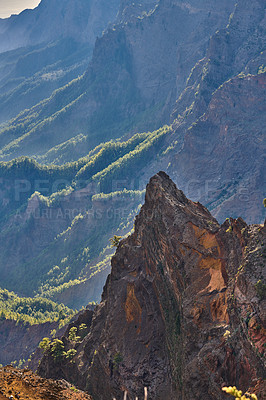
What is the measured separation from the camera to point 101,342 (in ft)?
282

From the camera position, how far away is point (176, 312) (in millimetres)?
72000

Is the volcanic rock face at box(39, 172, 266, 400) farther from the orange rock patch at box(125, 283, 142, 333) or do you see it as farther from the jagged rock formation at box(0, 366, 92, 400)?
the jagged rock formation at box(0, 366, 92, 400)

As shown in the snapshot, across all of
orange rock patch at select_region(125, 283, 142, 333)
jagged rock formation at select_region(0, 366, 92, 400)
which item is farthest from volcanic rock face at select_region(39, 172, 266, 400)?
jagged rock formation at select_region(0, 366, 92, 400)

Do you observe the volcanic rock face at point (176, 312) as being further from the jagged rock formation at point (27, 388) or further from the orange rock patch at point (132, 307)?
the jagged rock formation at point (27, 388)

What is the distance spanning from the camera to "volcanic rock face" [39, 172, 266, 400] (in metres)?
55.1

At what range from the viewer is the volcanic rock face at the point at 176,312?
181 feet

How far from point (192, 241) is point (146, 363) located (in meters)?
18.6

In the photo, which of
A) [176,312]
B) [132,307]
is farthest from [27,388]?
[132,307]

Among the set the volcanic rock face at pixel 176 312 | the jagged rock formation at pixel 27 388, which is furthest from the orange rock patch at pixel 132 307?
the jagged rock formation at pixel 27 388

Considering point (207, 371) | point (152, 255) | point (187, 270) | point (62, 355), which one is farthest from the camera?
point (62, 355)

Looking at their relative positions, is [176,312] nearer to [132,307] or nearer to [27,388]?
[132,307]

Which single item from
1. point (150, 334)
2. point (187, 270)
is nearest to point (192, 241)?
point (187, 270)

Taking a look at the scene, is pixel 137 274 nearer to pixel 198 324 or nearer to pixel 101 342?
pixel 101 342

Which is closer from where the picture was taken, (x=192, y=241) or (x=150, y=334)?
(x=192, y=241)
